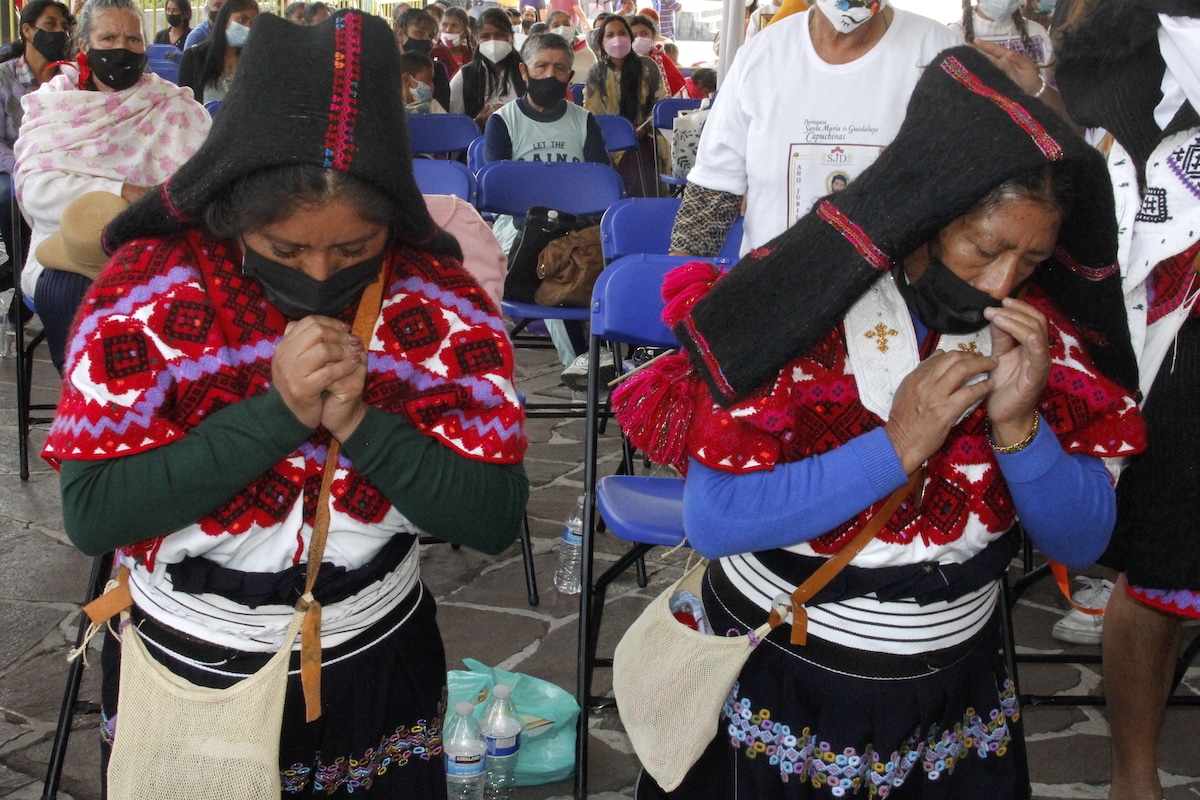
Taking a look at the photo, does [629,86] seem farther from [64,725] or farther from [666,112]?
[64,725]

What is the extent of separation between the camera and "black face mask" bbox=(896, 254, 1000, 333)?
1.65 metres

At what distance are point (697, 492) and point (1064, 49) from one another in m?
1.26

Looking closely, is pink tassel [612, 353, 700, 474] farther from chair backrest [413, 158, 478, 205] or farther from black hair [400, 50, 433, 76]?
black hair [400, 50, 433, 76]

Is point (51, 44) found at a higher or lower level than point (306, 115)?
lower

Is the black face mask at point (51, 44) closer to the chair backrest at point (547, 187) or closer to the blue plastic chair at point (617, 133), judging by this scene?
the chair backrest at point (547, 187)

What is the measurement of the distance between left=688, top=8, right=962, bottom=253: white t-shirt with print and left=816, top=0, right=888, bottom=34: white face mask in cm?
11

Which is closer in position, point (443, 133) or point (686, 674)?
point (686, 674)

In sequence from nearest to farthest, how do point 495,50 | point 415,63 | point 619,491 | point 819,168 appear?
point 619,491, point 819,168, point 415,63, point 495,50

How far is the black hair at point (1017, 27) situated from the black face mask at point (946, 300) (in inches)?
83.8

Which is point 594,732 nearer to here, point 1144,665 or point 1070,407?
point 1144,665

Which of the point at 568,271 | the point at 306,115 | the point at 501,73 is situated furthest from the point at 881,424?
the point at 501,73

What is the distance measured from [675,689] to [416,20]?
994 cm

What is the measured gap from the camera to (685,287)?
1813mm

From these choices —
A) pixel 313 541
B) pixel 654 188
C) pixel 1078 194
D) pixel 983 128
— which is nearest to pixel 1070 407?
pixel 1078 194
